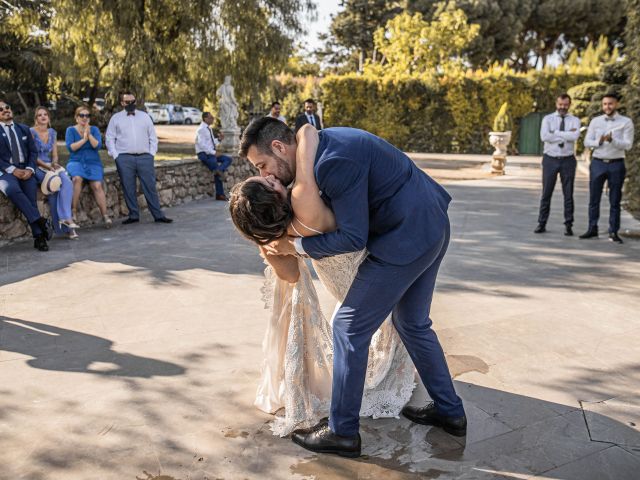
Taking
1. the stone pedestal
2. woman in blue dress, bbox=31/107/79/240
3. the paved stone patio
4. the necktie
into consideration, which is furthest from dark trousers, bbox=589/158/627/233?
the stone pedestal

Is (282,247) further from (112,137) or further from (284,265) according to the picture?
(112,137)

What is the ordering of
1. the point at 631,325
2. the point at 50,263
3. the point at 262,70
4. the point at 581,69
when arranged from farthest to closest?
the point at 581,69 → the point at 262,70 → the point at 50,263 → the point at 631,325

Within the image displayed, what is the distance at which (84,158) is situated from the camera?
857 cm

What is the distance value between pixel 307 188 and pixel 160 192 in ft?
28.6

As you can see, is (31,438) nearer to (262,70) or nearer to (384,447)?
(384,447)

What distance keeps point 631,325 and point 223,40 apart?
13.3m

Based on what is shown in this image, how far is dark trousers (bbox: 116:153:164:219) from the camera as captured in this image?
30.0 feet

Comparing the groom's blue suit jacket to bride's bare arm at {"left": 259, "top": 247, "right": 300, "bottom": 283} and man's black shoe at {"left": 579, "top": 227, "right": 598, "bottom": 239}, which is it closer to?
bride's bare arm at {"left": 259, "top": 247, "right": 300, "bottom": 283}

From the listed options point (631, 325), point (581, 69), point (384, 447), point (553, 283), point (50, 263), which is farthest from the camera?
point (581, 69)

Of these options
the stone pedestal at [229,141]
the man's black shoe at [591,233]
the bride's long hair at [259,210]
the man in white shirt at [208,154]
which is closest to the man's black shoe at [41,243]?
the man in white shirt at [208,154]

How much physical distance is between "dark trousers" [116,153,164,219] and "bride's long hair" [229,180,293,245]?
23.0 ft

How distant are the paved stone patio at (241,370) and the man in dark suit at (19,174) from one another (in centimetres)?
36

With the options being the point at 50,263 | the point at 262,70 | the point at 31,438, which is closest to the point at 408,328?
the point at 31,438

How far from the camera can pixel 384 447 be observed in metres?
3.04
